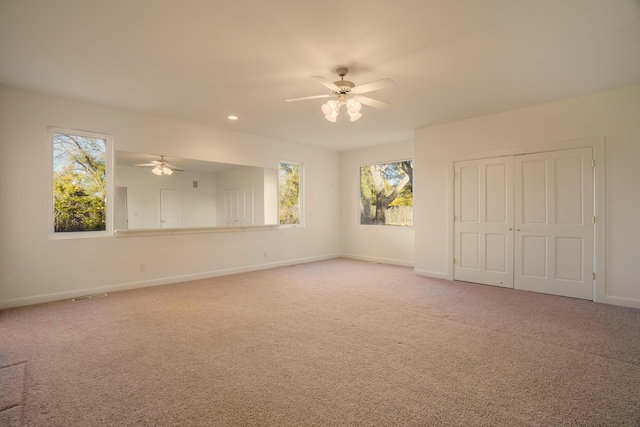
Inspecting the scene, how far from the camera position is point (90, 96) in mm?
4031

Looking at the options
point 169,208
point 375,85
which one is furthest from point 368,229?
point 375,85

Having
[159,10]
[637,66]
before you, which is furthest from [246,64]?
[637,66]

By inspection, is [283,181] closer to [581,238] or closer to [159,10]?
[159,10]

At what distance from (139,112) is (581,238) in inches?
263

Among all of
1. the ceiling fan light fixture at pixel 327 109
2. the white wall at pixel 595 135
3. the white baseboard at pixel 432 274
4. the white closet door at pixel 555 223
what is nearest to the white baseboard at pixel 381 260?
the white baseboard at pixel 432 274

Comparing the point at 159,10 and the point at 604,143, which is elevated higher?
the point at 159,10

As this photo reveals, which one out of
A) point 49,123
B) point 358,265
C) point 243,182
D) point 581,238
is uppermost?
point 49,123

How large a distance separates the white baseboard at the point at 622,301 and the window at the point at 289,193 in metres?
5.35

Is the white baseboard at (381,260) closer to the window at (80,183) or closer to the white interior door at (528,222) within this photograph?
the white interior door at (528,222)

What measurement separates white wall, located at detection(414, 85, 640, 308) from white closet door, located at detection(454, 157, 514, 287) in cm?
21

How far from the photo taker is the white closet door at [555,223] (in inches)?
161

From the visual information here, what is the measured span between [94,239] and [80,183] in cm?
82

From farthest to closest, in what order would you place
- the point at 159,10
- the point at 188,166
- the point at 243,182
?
1. the point at 243,182
2. the point at 188,166
3. the point at 159,10

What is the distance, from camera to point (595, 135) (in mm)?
3990
